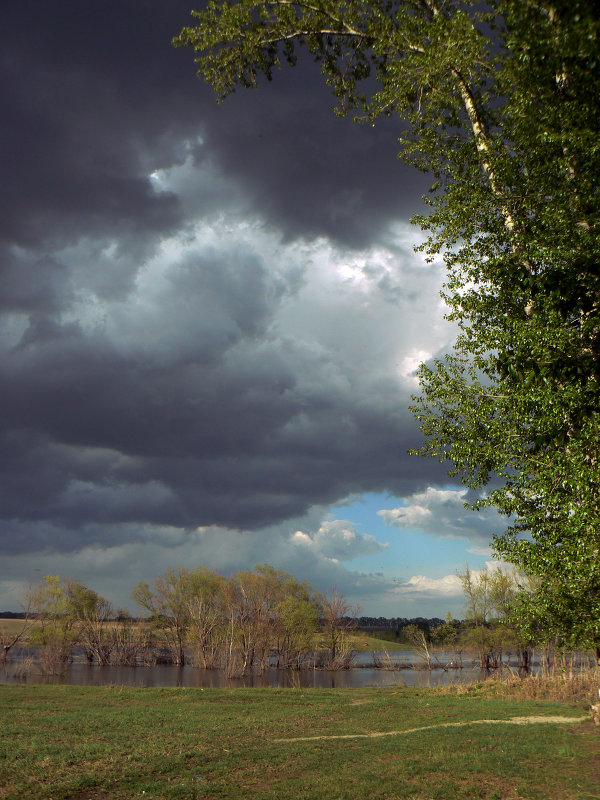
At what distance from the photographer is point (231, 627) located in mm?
71312

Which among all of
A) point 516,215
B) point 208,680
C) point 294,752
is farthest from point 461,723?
point 208,680

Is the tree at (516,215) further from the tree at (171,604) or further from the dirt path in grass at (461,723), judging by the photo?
the tree at (171,604)

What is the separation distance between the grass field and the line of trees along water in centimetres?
4001

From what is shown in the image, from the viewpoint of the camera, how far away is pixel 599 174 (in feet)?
38.6

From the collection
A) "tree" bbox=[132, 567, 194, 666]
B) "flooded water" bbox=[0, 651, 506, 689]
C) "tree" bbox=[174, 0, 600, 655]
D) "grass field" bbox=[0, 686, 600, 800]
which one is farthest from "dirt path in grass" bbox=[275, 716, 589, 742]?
"tree" bbox=[132, 567, 194, 666]

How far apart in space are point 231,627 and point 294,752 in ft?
198

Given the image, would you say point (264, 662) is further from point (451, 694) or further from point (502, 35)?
point (502, 35)

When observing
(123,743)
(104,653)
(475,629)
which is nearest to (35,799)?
(123,743)

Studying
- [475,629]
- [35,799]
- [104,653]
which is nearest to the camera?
[35,799]

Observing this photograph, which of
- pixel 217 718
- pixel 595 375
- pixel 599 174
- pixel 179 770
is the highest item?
pixel 599 174

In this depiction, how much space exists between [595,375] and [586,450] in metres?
1.69

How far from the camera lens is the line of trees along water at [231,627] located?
2525 inches

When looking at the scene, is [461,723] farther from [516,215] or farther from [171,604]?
[171,604]

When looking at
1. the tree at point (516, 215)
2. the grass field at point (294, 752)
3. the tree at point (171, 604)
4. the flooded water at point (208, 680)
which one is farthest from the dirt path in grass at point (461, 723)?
the tree at point (171, 604)
